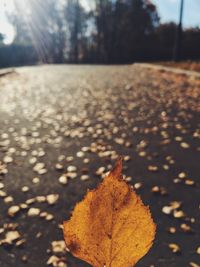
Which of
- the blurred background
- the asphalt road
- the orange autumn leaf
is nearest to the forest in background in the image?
the blurred background

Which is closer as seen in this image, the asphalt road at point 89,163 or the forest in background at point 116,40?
the asphalt road at point 89,163

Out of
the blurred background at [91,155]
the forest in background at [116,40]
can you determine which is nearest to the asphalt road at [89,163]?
the blurred background at [91,155]

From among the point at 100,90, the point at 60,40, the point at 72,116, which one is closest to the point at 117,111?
the point at 72,116

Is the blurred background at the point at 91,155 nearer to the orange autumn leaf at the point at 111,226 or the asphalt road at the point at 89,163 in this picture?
the asphalt road at the point at 89,163

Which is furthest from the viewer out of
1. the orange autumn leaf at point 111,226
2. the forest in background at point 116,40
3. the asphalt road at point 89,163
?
the forest in background at point 116,40

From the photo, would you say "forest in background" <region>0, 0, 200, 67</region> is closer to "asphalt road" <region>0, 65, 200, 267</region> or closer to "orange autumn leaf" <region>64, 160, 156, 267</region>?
"asphalt road" <region>0, 65, 200, 267</region>

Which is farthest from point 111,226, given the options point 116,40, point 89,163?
point 116,40

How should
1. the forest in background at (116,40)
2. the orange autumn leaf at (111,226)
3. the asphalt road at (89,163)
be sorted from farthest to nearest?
1. the forest in background at (116,40)
2. the asphalt road at (89,163)
3. the orange autumn leaf at (111,226)
